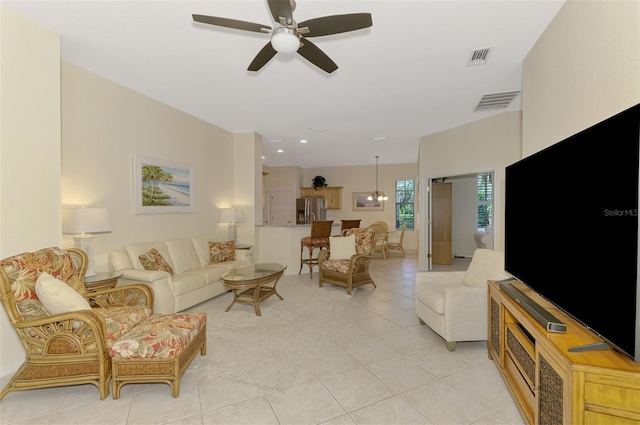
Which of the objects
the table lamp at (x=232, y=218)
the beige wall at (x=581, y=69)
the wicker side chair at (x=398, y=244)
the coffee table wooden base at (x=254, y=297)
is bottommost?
the coffee table wooden base at (x=254, y=297)

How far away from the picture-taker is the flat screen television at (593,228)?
45.1 inches

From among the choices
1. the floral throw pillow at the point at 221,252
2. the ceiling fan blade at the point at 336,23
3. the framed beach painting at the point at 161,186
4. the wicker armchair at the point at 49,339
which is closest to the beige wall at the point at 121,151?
the framed beach painting at the point at 161,186

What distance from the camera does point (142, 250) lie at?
391 centimetres

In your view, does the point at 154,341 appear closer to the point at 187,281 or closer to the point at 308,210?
the point at 187,281

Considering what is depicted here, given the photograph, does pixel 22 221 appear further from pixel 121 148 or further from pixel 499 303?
pixel 499 303

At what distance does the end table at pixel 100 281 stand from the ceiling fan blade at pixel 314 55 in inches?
114

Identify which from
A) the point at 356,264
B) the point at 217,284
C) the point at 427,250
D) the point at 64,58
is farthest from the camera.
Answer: the point at 427,250

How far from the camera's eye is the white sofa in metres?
3.39

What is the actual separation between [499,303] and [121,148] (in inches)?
179

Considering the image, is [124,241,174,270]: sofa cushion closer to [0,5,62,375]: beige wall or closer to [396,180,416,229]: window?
[0,5,62,375]: beige wall

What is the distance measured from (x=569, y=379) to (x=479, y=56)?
3.02 m

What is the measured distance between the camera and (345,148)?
773 cm

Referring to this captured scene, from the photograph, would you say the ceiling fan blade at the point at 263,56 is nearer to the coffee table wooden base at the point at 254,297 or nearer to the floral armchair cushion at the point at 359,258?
the coffee table wooden base at the point at 254,297

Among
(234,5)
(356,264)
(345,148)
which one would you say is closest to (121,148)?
(234,5)
